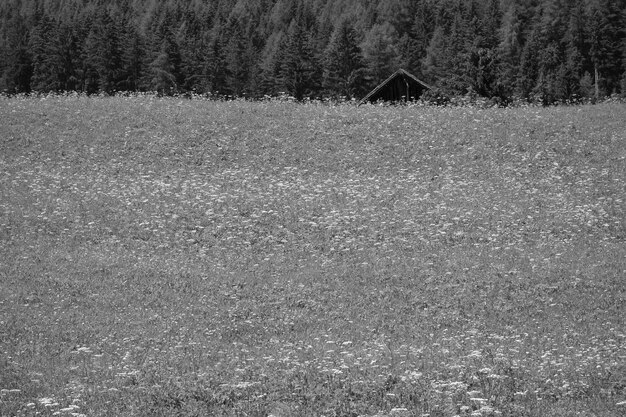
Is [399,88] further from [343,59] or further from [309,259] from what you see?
[309,259]

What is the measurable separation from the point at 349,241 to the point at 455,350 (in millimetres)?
7498

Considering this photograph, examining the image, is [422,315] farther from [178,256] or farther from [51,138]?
[51,138]

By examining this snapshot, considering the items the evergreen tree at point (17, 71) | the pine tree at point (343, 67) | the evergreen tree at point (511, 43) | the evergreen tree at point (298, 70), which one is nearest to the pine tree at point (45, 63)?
the evergreen tree at point (17, 71)

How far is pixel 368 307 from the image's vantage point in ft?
46.5

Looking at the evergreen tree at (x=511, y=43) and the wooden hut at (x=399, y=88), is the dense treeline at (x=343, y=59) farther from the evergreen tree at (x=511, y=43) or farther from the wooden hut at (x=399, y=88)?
the wooden hut at (x=399, y=88)

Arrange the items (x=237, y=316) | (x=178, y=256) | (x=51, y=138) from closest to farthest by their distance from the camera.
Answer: (x=237, y=316), (x=178, y=256), (x=51, y=138)

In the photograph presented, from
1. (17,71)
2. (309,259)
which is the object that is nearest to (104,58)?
(17,71)

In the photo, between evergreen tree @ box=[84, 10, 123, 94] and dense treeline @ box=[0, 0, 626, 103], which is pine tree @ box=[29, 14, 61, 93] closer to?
dense treeline @ box=[0, 0, 626, 103]

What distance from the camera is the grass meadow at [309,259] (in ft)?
30.0

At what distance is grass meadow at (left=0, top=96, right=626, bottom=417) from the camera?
914 centimetres

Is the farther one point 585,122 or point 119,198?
point 585,122

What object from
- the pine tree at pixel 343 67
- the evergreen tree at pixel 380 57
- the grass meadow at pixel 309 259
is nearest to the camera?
the grass meadow at pixel 309 259

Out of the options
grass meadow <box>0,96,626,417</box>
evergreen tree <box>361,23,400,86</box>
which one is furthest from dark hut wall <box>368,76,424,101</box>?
evergreen tree <box>361,23,400,86</box>

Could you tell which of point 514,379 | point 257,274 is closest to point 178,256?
point 257,274
